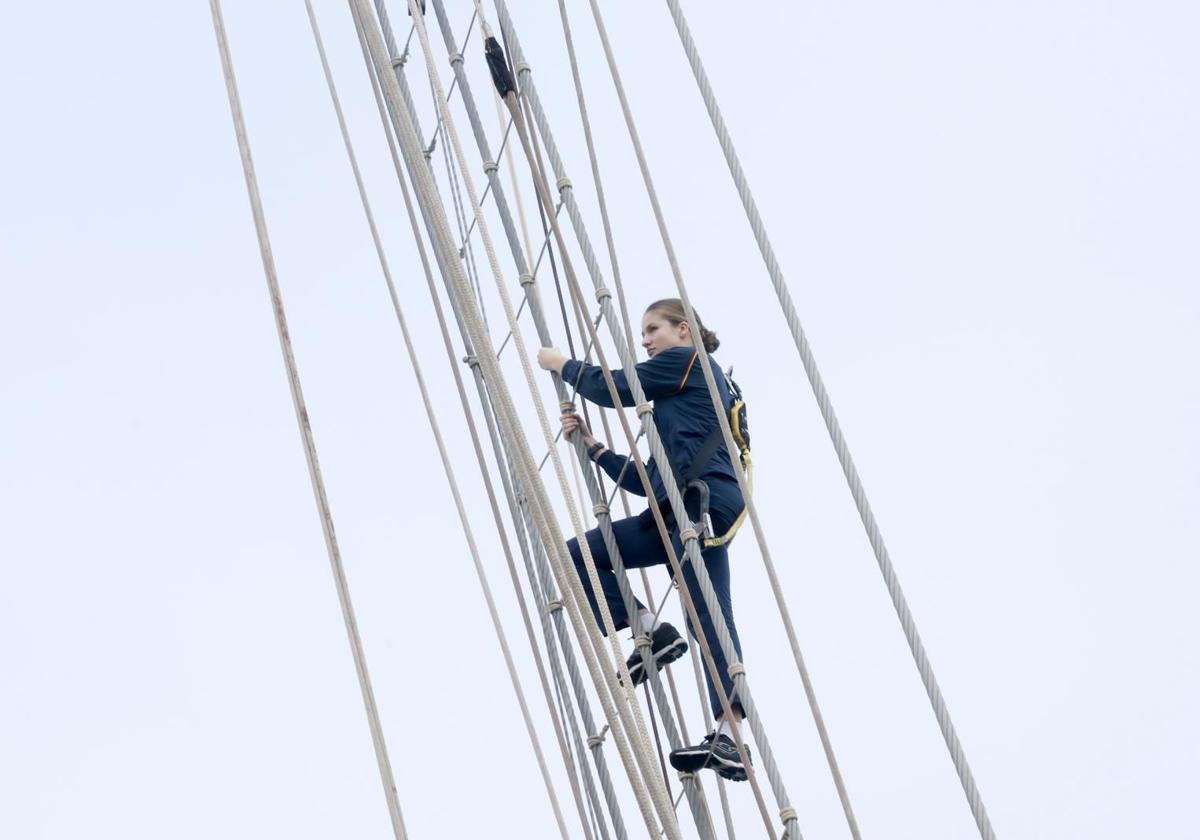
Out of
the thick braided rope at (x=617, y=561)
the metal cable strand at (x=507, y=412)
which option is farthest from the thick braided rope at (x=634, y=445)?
the metal cable strand at (x=507, y=412)

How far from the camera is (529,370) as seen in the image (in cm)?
564

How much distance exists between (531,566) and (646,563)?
0.71m

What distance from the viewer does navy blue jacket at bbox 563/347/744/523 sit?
5.63 metres

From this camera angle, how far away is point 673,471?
5.65 metres

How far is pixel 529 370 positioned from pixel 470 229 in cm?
154

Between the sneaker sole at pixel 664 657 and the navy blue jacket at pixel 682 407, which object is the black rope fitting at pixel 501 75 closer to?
the navy blue jacket at pixel 682 407

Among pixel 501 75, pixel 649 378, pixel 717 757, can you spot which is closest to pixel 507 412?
pixel 649 378

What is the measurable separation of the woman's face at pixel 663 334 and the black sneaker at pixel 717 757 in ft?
3.87

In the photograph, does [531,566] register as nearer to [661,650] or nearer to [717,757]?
[661,650]

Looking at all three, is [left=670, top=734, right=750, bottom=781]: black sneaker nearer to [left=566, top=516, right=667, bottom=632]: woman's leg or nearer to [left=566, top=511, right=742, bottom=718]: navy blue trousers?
[left=566, top=511, right=742, bottom=718]: navy blue trousers

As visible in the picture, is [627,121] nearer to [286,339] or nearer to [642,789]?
[286,339]

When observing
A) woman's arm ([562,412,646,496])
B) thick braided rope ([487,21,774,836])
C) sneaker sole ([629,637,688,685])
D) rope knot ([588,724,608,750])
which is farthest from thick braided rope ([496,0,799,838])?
rope knot ([588,724,608,750])

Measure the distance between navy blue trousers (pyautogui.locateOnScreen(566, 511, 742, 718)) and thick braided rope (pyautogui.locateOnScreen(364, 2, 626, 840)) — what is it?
0.40 metres

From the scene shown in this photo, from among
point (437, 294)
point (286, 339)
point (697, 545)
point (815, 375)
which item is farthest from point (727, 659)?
point (437, 294)
